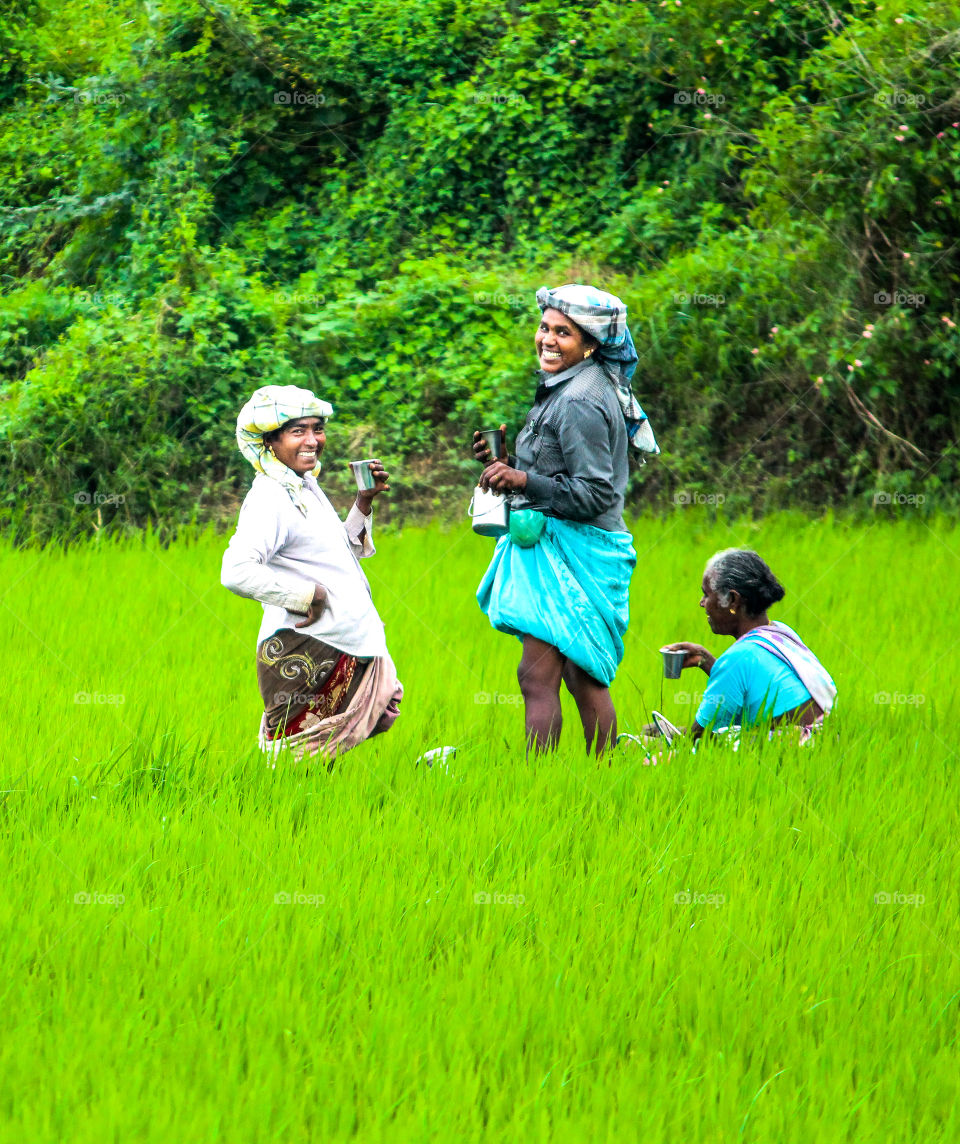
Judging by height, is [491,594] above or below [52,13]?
below

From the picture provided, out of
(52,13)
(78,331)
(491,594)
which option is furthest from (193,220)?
(491,594)

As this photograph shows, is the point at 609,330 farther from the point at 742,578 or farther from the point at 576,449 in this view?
the point at 742,578

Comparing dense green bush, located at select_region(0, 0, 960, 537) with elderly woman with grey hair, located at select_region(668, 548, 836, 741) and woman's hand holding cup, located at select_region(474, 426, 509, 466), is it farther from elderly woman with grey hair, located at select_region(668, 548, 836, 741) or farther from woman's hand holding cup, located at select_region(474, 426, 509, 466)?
woman's hand holding cup, located at select_region(474, 426, 509, 466)

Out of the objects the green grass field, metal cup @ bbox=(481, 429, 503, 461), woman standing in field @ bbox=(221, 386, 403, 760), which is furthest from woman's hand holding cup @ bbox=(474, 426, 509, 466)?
the green grass field

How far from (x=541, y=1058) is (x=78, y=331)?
7.47m

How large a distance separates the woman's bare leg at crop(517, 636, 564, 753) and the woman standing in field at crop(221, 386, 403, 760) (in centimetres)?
46

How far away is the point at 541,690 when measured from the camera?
4.13 m

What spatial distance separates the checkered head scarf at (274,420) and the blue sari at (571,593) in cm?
71

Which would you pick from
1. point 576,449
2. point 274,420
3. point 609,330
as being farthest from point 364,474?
point 609,330

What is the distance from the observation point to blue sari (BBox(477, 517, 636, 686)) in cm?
406

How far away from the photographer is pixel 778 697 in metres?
4.21

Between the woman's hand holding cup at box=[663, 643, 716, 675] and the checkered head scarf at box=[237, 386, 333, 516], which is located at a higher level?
the checkered head scarf at box=[237, 386, 333, 516]

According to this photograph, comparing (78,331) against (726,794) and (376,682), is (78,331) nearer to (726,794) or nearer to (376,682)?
(376,682)

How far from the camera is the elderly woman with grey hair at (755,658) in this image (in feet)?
13.6
